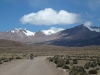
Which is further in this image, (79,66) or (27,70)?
(27,70)

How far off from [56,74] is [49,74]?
69 cm

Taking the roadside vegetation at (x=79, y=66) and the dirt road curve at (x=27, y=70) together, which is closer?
the roadside vegetation at (x=79, y=66)

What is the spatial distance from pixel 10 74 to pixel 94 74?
8100 mm

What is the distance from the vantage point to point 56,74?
22812 mm

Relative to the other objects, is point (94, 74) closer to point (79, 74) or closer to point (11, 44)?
point (79, 74)

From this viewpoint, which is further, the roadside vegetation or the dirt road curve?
the dirt road curve

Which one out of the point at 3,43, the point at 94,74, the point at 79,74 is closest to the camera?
the point at 79,74

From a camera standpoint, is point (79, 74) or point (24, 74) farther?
point (24, 74)

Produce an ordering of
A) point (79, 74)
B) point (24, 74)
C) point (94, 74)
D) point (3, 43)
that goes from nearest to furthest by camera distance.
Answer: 1. point (79, 74)
2. point (24, 74)
3. point (94, 74)
4. point (3, 43)

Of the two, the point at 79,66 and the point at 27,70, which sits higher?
the point at 79,66

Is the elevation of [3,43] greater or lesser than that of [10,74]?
greater

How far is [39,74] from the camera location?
73.6 feet

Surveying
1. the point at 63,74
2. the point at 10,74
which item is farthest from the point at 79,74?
the point at 10,74

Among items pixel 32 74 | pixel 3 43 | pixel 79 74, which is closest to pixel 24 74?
pixel 32 74
